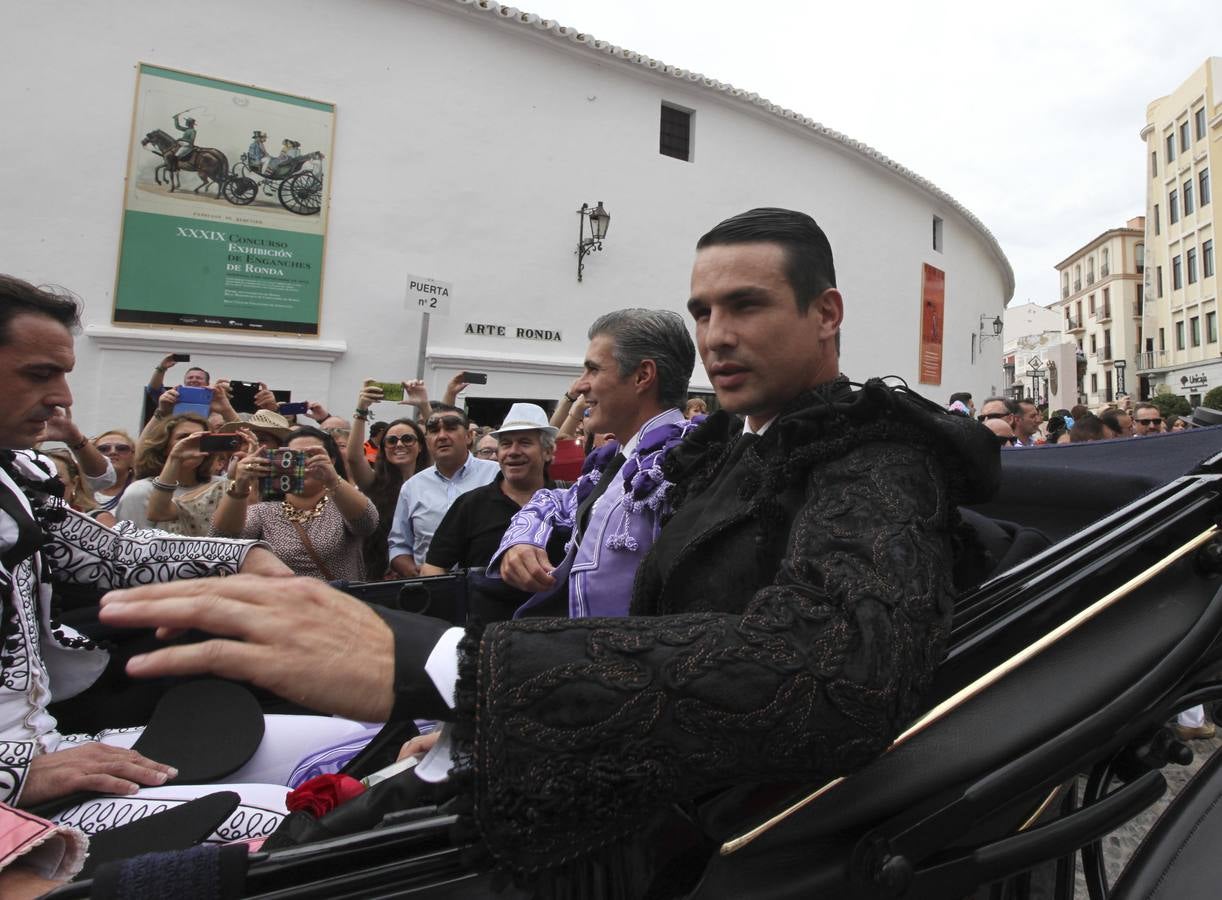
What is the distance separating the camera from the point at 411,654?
80cm

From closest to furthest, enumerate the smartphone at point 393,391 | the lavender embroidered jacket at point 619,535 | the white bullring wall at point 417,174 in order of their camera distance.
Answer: the lavender embroidered jacket at point 619,535, the smartphone at point 393,391, the white bullring wall at point 417,174

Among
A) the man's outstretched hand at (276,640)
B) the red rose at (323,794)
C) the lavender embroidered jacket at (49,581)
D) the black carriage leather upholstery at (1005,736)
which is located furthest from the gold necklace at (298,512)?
the black carriage leather upholstery at (1005,736)

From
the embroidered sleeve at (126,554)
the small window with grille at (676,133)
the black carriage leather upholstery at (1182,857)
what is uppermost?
the small window with grille at (676,133)

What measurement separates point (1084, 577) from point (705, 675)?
0.70 m

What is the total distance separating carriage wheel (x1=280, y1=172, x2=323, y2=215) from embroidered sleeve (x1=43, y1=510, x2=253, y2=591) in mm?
8756

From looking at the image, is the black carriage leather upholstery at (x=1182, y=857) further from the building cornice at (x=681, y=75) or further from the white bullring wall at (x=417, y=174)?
the building cornice at (x=681, y=75)

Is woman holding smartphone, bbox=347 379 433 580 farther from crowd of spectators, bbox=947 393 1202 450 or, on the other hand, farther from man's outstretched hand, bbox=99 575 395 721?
crowd of spectators, bbox=947 393 1202 450

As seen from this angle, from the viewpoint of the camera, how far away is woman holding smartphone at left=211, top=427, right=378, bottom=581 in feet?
11.3

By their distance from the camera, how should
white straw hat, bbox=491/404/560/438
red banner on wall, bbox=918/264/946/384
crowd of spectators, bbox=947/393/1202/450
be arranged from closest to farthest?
white straw hat, bbox=491/404/560/438, crowd of spectators, bbox=947/393/1202/450, red banner on wall, bbox=918/264/946/384

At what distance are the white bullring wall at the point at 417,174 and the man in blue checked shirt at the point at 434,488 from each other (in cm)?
628

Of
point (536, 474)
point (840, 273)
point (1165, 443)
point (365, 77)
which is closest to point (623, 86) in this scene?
point (365, 77)

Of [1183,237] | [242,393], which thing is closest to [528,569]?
[242,393]

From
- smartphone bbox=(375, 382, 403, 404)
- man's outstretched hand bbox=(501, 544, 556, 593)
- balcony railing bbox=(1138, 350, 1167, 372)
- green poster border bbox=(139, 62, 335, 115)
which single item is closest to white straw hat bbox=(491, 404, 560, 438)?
man's outstretched hand bbox=(501, 544, 556, 593)

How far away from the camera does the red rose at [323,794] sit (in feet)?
4.50
